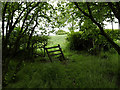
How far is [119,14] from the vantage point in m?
3.49

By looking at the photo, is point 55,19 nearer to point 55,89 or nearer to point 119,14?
point 119,14

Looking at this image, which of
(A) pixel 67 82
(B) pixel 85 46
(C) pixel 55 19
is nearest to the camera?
(A) pixel 67 82

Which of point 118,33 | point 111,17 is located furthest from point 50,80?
point 111,17

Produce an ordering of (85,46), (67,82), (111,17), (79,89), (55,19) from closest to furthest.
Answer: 1. (79,89)
2. (67,82)
3. (111,17)
4. (55,19)
5. (85,46)

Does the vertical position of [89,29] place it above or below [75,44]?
above

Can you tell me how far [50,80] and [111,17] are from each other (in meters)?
3.32

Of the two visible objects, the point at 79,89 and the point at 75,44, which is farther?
the point at 75,44

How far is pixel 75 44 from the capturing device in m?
11.3

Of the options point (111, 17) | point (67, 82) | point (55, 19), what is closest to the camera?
point (67, 82)

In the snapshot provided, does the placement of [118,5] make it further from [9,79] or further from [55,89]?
[9,79]

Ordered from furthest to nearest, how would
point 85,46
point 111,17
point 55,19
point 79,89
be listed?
point 85,46 → point 55,19 → point 111,17 → point 79,89

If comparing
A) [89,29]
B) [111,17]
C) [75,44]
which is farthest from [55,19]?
[75,44]

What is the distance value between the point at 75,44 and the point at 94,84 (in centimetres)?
799

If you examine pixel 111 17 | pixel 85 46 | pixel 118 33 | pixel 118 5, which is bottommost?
pixel 85 46
